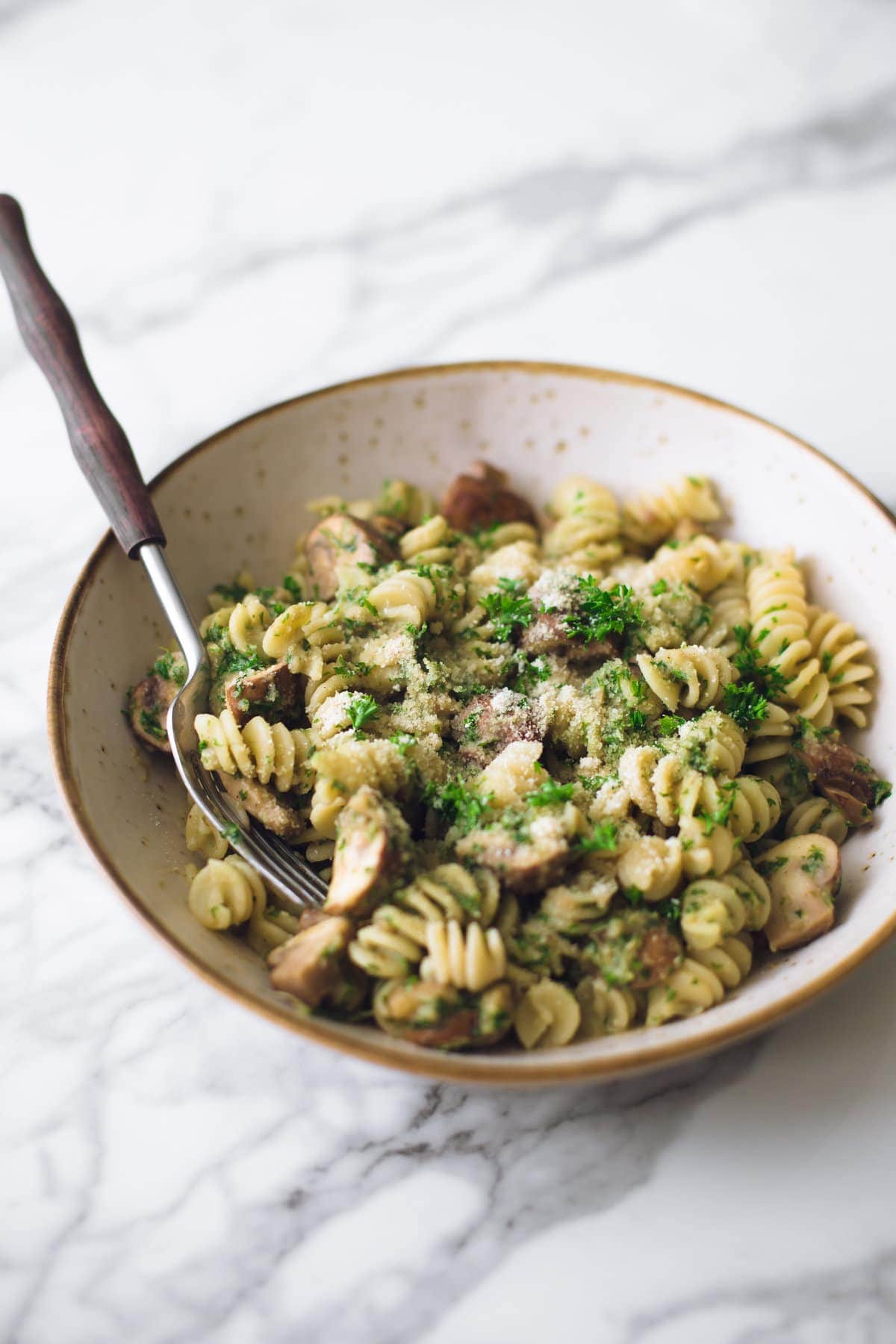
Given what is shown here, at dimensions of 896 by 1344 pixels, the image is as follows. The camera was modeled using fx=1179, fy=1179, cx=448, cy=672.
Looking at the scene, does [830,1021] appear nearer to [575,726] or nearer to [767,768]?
[767,768]

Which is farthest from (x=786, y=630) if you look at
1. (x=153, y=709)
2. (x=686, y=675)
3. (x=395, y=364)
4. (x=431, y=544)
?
(x=395, y=364)

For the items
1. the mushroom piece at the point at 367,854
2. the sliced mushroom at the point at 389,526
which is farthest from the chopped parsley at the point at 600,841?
the sliced mushroom at the point at 389,526

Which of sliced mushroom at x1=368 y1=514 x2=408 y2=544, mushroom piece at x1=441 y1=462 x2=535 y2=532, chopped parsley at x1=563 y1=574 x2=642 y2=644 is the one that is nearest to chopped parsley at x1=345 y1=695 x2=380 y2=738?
chopped parsley at x1=563 y1=574 x2=642 y2=644

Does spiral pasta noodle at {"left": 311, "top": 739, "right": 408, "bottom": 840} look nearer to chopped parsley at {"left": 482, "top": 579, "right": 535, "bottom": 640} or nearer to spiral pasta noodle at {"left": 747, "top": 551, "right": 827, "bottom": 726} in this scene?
chopped parsley at {"left": 482, "top": 579, "right": 535, "bottom": 640}

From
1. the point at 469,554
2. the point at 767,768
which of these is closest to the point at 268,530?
the point at 469,554

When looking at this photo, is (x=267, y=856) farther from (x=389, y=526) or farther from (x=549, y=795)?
(x=389, y=526)

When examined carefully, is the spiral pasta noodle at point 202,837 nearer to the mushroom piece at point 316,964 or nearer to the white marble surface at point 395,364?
the white marble surface at point 395,364
